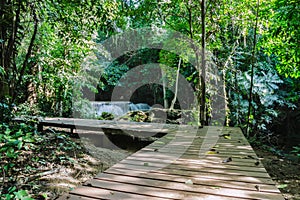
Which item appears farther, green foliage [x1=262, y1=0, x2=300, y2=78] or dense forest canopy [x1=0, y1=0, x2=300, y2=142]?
green foliage [x1=262, y1=0, x2=300, y2=78]

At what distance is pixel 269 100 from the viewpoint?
7734mm

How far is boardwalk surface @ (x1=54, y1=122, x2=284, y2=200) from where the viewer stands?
5.08ft

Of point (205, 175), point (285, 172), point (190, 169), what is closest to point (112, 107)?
point (285, 172)

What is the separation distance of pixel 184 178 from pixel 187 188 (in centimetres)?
20

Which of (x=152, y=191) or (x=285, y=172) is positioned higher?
(x=152, y=191)

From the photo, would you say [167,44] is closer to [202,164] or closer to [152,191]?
[202,164]

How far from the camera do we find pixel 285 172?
3973 mm

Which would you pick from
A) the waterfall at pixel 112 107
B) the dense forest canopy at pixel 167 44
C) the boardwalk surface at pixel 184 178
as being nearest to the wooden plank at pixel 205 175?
the boardwalk surface at pixel 184 178

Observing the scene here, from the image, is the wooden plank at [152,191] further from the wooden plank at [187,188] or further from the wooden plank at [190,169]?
the wooden plank at [190,169]

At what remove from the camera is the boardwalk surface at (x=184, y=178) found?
1549 mm

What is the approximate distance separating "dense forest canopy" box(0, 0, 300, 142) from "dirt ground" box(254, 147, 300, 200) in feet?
3.01

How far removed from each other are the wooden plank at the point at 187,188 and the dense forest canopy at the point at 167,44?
1430mm

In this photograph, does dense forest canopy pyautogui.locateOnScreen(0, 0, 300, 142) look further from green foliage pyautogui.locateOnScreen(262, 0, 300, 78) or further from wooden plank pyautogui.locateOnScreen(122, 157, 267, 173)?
wooden plank pyautogui.locateOnScreen(122, 157, 267, 173)

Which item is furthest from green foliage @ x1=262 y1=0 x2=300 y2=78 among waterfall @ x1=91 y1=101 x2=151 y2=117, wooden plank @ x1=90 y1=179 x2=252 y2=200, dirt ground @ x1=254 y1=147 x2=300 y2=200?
waterfall @ x1=91 y1=101 x2=151 y2=117
